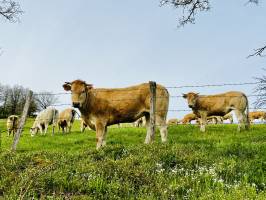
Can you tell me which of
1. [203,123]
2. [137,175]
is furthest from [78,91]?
[203,123]

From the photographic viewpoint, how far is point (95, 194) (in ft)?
26.3

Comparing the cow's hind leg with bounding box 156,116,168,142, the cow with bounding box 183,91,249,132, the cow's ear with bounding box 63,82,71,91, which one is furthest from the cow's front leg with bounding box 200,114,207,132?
the cow's ear with bounding box 63,82,71,91

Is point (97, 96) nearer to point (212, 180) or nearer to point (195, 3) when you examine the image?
point (195, 3)

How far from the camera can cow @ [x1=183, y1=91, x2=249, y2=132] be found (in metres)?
27.9

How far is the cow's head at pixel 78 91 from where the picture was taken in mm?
17984

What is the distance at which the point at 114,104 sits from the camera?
1888 cm

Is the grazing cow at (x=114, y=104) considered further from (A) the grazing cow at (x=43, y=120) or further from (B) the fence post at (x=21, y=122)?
(A) the grazing cow at (x=43, y=120)

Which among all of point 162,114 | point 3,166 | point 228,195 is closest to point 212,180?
point 228,195

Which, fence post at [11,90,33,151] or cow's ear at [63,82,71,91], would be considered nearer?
fence post at [11,90,33,151]

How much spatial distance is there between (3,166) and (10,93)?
9983cm

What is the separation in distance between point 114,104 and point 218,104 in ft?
38.0

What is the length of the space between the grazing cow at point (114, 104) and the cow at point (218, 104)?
9.30 metres

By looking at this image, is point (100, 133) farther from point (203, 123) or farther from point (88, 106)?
point (203, 123)

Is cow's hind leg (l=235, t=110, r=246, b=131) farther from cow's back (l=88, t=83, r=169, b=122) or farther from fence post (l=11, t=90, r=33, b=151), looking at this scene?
fence post (l=11, t=90, r=33, b=151)
